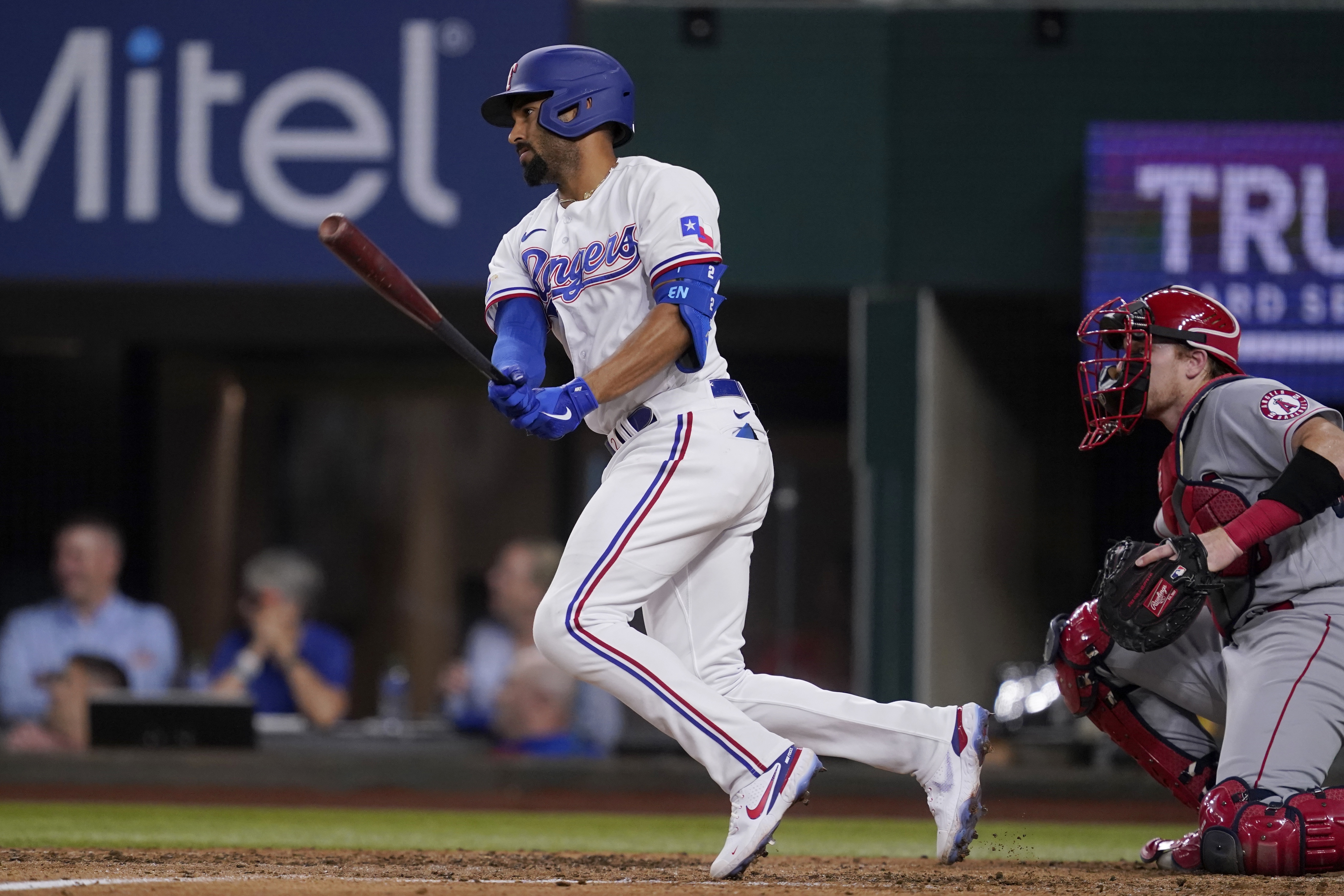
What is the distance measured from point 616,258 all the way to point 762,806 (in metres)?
1.18

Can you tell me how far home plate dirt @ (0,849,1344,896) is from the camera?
314cm

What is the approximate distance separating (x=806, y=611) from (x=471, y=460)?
7.59 ft

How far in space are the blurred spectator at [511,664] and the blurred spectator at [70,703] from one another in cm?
160

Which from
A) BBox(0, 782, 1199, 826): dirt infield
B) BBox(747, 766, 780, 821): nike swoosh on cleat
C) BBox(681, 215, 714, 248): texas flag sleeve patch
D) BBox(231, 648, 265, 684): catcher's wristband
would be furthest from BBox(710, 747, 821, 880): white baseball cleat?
BBox(231, 648, 265, 684): catcher's wristband

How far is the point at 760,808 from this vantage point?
3.33 meters

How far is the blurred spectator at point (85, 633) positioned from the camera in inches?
310

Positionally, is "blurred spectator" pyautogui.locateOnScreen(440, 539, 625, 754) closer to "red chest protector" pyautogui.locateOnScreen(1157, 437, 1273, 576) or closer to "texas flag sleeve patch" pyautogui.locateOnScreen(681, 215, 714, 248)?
"red chest protector" pyautogui.locateOnScreen(1157, 437, 1273, 576)

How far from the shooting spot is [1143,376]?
3957 millimetres

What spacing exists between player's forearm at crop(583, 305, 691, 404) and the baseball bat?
7.9 inches

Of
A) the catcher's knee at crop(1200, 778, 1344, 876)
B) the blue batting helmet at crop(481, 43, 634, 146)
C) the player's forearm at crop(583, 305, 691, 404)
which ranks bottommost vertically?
the catcher's knee at crop(1200, 778, 1344, 876)

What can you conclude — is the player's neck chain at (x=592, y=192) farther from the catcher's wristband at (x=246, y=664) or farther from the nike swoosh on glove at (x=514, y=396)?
the catcher's wristband at (x=246, y=664)

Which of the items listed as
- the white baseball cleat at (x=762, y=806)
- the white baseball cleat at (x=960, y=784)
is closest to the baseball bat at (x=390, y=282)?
the white baseball cleat at (x=762, y=806)

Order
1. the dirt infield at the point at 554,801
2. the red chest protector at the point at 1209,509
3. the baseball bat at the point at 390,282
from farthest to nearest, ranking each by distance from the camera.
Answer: the dirt infield at the point at 554,801, the red chest protector at the point at 1209,509, the baseball bat at the point at 390,282

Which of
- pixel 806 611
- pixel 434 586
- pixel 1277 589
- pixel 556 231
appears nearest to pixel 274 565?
pixel 434 586
